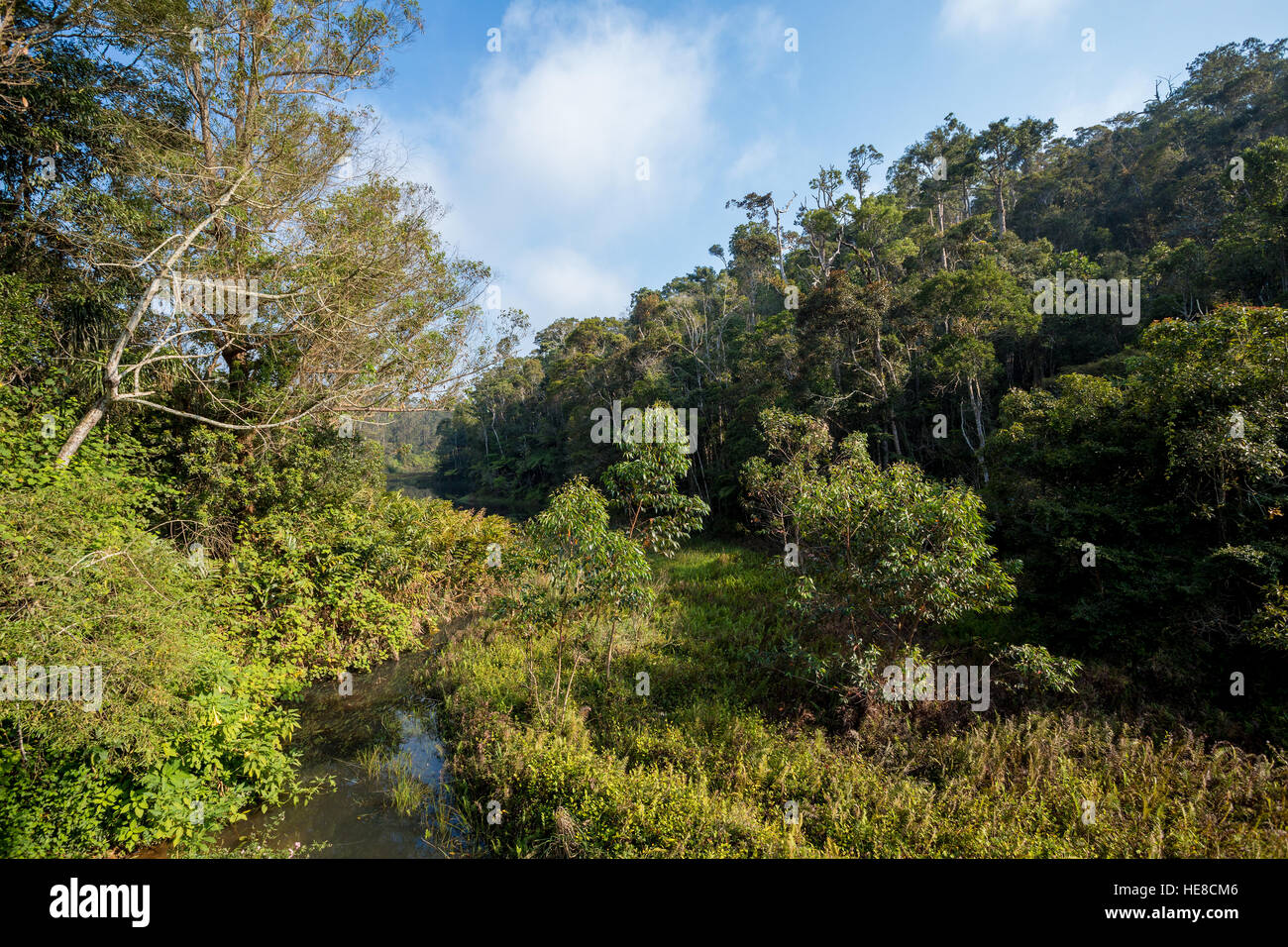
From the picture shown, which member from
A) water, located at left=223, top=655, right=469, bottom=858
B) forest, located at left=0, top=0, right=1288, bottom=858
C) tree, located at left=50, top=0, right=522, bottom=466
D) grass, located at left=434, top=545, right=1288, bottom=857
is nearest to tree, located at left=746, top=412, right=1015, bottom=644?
forest, located at left=0, top=0, right=1288, bottom=858

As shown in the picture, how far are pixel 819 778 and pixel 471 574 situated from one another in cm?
1022

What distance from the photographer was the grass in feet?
15.2

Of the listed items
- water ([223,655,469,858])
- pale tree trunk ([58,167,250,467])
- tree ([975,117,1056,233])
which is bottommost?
water ([223,655,469,858])

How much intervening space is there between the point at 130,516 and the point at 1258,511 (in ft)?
49.5

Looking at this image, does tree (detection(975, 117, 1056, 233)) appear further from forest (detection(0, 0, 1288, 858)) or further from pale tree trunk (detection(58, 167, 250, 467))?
pale tree trunk (detection(58, 167, 250, 467))

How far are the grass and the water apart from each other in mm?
434

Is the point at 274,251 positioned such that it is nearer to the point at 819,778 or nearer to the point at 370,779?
the point at 370,779

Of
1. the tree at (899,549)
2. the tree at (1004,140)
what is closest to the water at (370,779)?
the tree at (899,549)

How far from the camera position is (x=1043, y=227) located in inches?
1309

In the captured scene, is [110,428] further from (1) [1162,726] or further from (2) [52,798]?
(1) [1162,726]

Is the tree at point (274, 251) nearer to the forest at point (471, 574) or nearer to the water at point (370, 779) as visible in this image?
the forest at point (471, 574)

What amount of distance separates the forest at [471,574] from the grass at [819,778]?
49 mm
